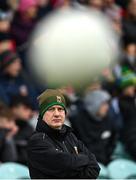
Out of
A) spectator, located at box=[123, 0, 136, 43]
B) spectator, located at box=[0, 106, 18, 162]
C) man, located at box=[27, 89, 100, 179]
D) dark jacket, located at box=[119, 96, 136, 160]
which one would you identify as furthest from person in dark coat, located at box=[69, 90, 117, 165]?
man, located at box=[27, 89, 100, 179]

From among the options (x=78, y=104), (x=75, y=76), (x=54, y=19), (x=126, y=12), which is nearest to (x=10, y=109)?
(x=78, y=104)

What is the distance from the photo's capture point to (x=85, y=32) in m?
7.46

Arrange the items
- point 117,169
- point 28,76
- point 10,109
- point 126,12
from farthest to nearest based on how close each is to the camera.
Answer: point 126,12, point 28,76, point 10,109, point 117,169

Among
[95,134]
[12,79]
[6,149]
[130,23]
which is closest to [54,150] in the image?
[6,149]

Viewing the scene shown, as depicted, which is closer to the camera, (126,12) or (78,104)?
(78,104)

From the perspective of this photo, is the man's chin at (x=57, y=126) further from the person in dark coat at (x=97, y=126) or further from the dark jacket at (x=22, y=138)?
the person in dark coat at (x=97, y=126)

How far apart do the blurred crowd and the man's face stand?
1932 millimetres

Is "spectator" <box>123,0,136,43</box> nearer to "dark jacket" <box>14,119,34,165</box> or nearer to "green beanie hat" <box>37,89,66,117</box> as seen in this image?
"dark jacket" <box>14,119,34,165</box>

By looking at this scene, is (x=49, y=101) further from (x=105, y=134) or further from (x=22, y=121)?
(x=105, y=134)

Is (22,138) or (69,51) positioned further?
(69,51)

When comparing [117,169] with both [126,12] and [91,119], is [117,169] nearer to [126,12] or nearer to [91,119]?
[91,119]

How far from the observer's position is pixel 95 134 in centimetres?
634

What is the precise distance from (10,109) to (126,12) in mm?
3302

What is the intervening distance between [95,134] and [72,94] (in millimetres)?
871
